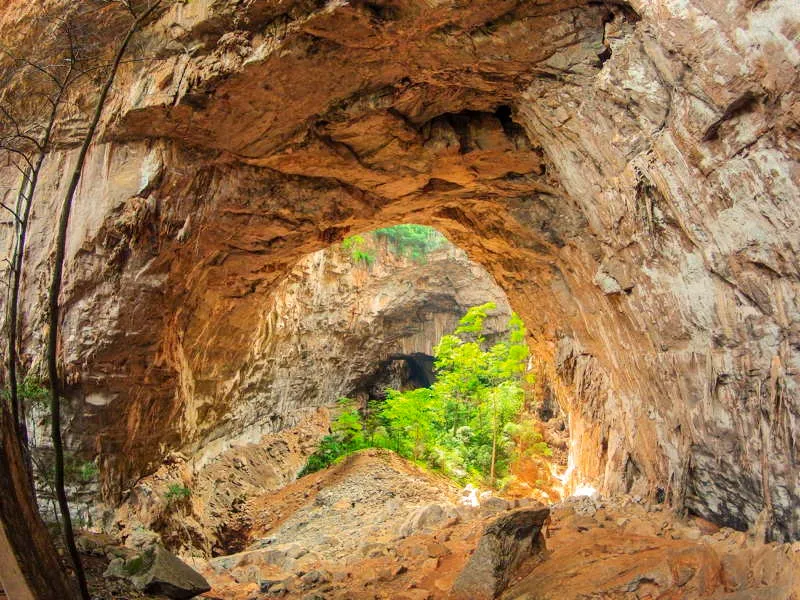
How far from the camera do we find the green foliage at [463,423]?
12.6m

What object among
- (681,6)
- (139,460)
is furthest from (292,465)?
(681,6)

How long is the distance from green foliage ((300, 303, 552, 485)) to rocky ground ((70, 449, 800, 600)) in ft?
17.3

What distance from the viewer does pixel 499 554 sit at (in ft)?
13.8

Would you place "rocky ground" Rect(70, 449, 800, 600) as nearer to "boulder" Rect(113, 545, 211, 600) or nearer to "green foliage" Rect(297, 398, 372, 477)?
"boulder" Rect(113, 545, 211, 600)

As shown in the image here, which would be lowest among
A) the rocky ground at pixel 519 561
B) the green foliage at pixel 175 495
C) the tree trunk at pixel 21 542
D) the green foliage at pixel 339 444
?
the green foliage at pixel 339 444

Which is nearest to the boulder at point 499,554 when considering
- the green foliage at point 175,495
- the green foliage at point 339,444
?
the green foliage at point 175,495

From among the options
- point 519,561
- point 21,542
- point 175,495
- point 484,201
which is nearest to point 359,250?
point 484,201

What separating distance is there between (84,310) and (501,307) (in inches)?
557

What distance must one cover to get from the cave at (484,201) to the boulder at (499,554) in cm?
173

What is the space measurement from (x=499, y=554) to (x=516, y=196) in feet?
16.2

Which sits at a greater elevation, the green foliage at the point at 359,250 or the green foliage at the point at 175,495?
the green foliage at the point at 359,250

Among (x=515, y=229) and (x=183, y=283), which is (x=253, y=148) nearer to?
(x=183, y=283)

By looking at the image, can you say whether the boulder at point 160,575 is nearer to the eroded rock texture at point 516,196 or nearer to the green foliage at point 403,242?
the eroded rock texture at point 516,196

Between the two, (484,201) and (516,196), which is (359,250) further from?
(516,196)
